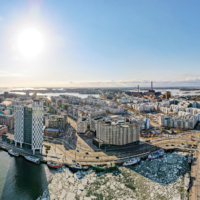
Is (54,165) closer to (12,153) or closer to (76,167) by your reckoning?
(76,167)

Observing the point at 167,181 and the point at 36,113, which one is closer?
the point at 167,181

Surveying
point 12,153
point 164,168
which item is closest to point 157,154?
point 164,168

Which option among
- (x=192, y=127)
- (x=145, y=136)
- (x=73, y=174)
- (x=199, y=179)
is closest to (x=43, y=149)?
(x=73, y=174)

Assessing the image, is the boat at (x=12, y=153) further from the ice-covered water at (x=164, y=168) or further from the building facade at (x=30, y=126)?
the ice-covered water at (x=164, y=168)

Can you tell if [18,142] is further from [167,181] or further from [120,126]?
[167,181]

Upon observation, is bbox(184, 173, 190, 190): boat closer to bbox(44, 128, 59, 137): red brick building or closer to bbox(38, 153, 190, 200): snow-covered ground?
bbox(38, 153, 190, 200): snow-covered ground

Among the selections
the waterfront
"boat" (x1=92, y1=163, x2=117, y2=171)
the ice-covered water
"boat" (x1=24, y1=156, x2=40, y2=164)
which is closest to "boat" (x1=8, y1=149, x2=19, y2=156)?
the waterfront

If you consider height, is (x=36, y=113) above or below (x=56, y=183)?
above
